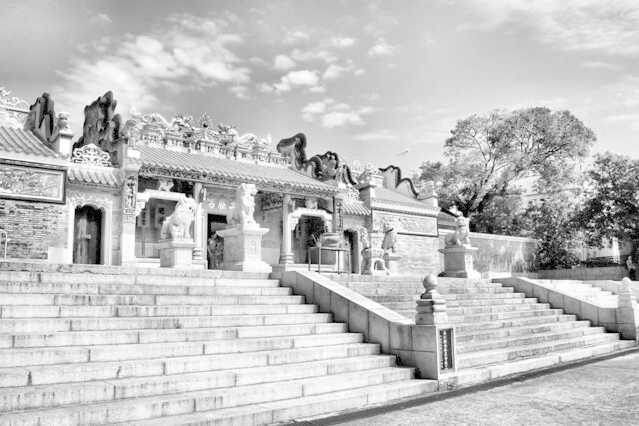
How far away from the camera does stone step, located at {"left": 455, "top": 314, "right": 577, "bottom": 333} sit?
10007 millimetres

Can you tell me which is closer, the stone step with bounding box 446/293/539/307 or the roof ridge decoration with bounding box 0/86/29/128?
the stone step with bounding box 446/293/539/307

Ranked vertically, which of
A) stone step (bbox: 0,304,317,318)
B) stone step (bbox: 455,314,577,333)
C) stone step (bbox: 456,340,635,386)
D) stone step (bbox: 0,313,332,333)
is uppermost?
stone step (bbox: 0,304,317,318)

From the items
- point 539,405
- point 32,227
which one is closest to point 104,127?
point 32,227

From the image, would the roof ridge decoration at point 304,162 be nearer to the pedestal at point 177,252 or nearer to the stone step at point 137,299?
the pedestal at point 177,252

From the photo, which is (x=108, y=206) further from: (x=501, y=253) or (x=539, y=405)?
(x=501, y=253)

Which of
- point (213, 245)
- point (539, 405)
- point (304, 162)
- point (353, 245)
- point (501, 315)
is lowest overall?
point (539, 405)

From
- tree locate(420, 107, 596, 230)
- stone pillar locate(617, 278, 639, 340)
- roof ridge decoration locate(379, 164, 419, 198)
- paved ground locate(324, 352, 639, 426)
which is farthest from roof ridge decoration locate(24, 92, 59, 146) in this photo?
tree locate(420, 107, 596, 230)

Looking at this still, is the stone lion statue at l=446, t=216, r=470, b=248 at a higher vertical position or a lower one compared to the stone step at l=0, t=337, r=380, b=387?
higher

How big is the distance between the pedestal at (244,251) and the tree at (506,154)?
20.0 metres

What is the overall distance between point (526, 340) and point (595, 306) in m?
3.34

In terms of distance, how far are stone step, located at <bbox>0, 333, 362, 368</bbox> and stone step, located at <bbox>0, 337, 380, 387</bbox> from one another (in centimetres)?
5

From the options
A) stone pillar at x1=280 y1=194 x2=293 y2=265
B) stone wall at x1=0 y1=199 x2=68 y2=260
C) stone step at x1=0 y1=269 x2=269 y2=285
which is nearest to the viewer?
stone step at x1=0 y1=269 x2=269 y2=285

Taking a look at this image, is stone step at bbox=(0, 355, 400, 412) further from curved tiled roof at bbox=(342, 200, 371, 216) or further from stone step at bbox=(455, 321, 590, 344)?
curved tiled roof at bbox=(342, 200, 371, 216)

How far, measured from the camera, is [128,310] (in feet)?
23.3
